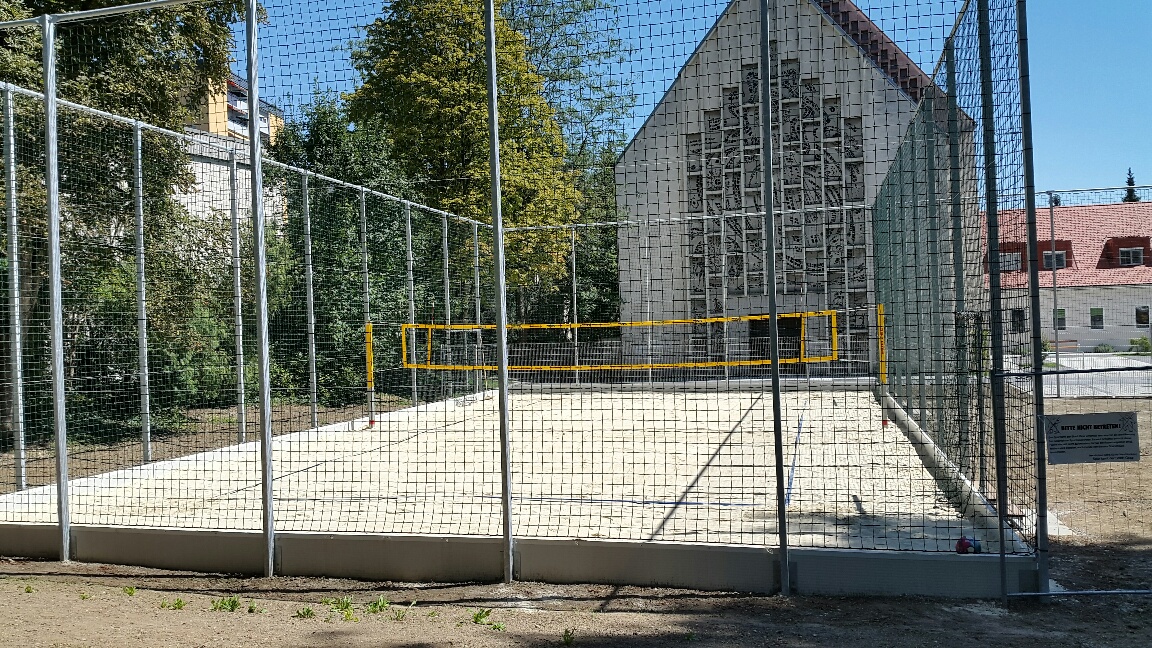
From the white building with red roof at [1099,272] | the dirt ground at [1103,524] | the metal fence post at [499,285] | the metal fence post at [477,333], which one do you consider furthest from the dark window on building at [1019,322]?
the white building with red roof at [1099,272]

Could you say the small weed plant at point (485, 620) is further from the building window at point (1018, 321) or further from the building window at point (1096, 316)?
the building window at point (1096, 316)

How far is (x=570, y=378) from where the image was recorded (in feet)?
46.9

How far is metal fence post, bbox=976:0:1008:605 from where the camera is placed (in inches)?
173

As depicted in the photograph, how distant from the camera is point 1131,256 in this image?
51.9 feet

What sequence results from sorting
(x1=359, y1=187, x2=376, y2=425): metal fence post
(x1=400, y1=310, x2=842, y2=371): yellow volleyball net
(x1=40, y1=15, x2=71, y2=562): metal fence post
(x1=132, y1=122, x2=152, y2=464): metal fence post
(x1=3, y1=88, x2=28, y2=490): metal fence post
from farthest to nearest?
1. (x1=400, y1=310, x2=842, y2=371): yellow volleyball net
2. (x1=359, y1=187, x2=376, y2=425): metal fence post
3. (x1=132, y1=122, x2=152, y2=464): metal fence post
4. (x1=3, y1=88, x2=28, y2=490): metal fence post
5. (x1=40, y1=15, x2=71, y2=562): metal fence post

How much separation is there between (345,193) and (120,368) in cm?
408

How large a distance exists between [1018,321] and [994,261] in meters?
1.00

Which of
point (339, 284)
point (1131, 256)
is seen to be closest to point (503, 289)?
point (339, 284)

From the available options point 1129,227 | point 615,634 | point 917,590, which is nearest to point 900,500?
point 917,590

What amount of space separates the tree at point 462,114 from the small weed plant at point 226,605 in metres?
8.34

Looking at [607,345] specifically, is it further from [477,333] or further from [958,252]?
[958,252]

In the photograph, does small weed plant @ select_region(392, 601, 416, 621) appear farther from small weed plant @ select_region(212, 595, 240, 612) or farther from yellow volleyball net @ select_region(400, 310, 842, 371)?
yellow volleyball net @ select_region(400, 310, 842, 371)

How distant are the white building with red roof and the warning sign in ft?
38.1

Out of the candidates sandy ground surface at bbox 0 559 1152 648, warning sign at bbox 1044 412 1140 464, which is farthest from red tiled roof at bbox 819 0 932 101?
sandy ground surface at bbox 0 559 1152 648
